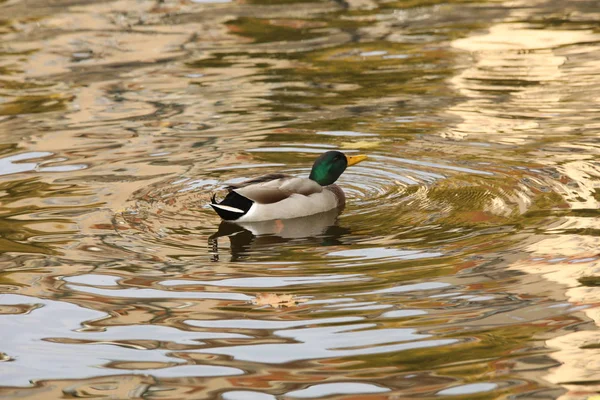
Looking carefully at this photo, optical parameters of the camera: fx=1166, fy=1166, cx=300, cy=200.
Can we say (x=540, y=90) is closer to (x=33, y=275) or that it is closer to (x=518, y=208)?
(x=518, y=208)

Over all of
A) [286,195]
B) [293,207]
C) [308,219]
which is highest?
[286,195]

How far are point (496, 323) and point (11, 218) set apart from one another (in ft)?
12.8

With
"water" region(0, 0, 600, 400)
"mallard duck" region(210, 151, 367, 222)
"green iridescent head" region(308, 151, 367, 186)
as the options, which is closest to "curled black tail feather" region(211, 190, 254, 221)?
"mallard duck" region(210, 151, 367, 222)

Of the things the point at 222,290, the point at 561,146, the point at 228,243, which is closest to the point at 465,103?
the point at 561,146

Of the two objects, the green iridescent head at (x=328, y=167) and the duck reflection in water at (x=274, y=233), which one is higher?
the green iridescent head at (x=328, y=167)

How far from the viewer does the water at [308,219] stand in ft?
18.4

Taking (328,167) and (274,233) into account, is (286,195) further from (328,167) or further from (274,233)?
(328,167)

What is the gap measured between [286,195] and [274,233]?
402 millimetres

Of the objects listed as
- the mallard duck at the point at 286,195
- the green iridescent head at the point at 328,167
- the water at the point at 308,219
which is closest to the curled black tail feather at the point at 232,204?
the mallard duck at the point at 286,195

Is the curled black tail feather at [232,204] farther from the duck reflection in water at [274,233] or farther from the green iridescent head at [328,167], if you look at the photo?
the green iridescent head at [328,167]

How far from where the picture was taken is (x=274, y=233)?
8188 mm

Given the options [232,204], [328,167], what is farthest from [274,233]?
[328,167]

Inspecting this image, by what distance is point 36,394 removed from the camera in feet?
17.8

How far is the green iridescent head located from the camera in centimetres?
886
